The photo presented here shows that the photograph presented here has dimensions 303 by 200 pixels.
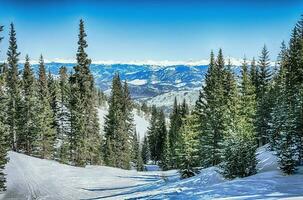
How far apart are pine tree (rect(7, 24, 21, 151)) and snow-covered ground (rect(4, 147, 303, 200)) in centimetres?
1054

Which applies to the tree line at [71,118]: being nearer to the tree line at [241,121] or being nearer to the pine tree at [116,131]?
the pine tree at [116,131]

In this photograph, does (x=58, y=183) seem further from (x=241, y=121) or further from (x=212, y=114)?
(x=212, y=114)

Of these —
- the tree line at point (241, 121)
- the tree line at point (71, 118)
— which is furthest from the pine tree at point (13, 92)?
the tree line at point (241, 121)

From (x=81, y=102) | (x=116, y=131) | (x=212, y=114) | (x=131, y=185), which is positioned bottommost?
(x=131, y=185)

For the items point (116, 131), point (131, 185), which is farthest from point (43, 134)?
point (131, 185)

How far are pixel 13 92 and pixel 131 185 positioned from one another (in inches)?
1254

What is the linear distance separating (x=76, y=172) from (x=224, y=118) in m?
17.4

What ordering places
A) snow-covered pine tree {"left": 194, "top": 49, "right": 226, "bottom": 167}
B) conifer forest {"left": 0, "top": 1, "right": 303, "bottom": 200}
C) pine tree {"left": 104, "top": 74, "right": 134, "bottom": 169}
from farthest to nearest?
pine tree {"left": 104, "top": 74, "right": 134, "bottom": 169}, snow-covered pine tree {"left": 194, "top": 49, "right": 226, "bottom": 167}, conifer forest {"left": 0, "top": 1, "right": 303, "bottom": 200}

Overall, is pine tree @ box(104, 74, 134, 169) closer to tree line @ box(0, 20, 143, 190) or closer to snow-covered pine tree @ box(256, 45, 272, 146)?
tree line @ box(0, 20, 143, 190)

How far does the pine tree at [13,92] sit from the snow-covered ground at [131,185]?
415 inches

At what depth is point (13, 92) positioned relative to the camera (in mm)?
59344

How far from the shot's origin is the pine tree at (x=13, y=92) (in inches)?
2217

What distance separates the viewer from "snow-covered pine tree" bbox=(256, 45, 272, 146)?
48531 millimetres

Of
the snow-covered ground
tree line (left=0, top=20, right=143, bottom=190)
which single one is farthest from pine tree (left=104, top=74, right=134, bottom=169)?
the snow-covered ground
